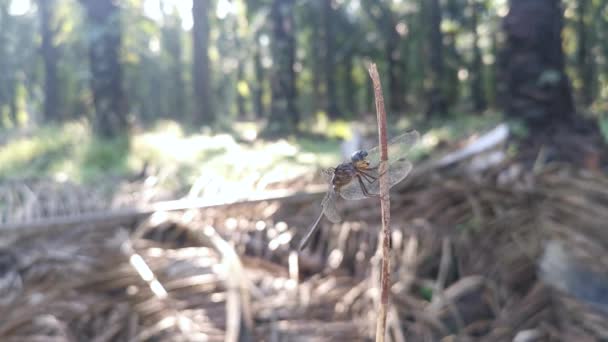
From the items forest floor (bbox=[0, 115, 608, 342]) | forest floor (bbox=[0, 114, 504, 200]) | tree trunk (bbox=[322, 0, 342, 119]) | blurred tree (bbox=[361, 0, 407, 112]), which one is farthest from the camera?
tree trunk (bbox=[322, 0, 342, 119])

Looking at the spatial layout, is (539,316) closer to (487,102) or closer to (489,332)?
(489,332)

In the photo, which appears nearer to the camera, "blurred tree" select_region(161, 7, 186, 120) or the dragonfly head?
the dragonfly head

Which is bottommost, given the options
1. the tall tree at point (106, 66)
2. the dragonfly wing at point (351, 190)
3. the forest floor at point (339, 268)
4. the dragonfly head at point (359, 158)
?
the forest floor at point (339, 268)

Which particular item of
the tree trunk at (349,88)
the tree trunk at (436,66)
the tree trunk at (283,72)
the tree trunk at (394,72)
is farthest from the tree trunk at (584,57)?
the tree trunk at (283,72)

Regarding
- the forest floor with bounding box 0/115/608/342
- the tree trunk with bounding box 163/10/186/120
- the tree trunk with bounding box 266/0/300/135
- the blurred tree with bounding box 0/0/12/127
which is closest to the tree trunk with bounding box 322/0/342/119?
the tree trunk with bounding box 266/0/300/135

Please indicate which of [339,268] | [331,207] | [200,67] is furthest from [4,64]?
[331,207]

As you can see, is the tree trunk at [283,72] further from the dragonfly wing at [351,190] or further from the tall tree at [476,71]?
the dragonfly wing at [351,190]

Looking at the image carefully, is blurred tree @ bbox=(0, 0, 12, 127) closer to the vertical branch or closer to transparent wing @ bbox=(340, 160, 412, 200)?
transparent wing @ bbox=(340, 160, 412, 200)
